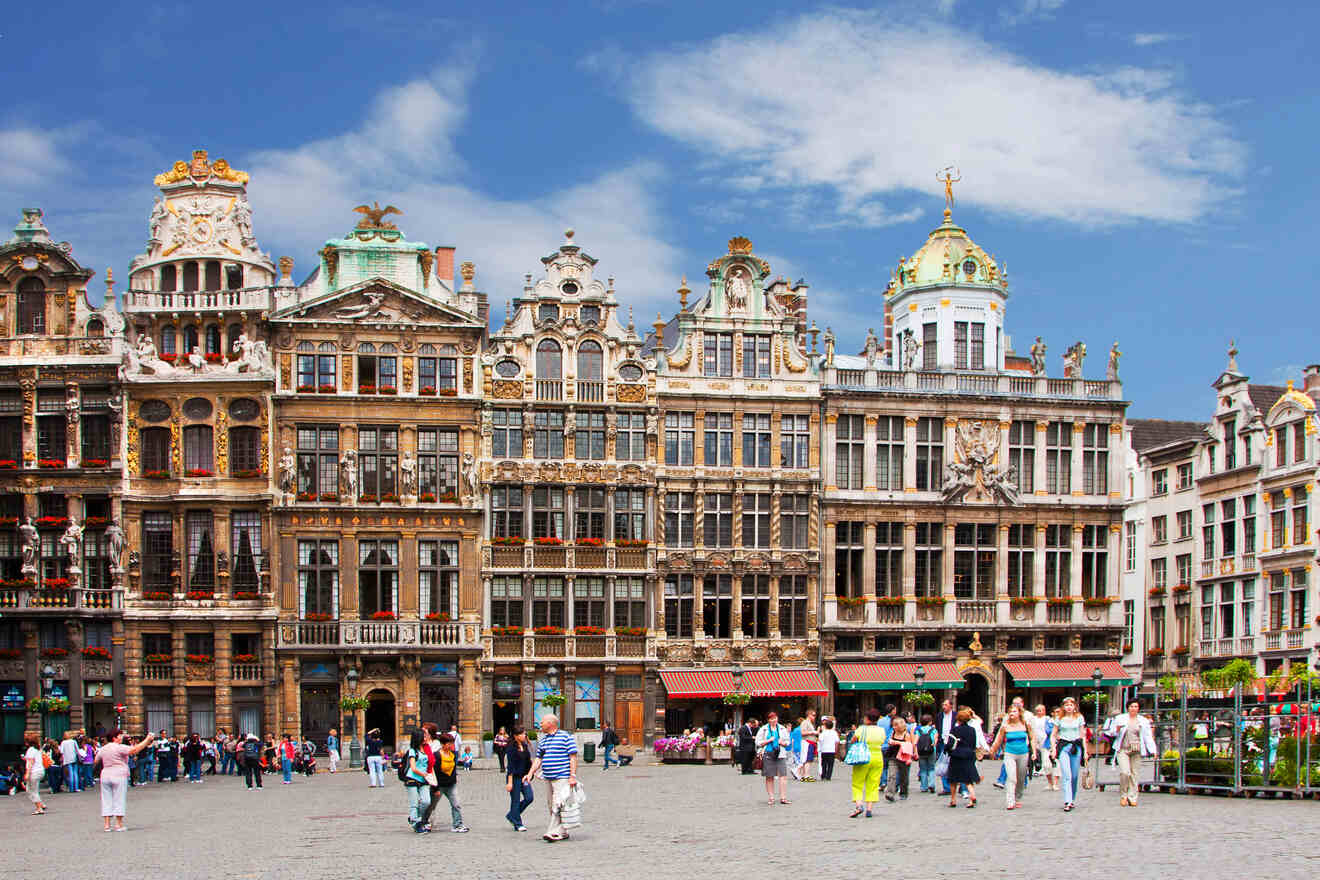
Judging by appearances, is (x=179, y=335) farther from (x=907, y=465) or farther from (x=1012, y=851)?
(x=1012, y=851)

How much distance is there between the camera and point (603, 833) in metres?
25.3

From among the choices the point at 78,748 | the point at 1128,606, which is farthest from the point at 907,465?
the point at 78,748

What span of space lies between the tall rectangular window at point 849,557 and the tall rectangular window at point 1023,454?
19.4 ft

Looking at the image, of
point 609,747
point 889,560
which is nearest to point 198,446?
point 609,747

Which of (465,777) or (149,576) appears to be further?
(149,576)

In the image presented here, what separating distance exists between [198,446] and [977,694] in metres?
27.0

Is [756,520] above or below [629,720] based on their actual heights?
above

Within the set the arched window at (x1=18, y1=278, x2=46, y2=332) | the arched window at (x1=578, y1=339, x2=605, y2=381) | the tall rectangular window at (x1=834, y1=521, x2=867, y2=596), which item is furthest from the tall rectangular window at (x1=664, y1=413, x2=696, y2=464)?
the arched window at (x1=18, y1=278, x2=46, y2=332)

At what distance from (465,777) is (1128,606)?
36.5 metres

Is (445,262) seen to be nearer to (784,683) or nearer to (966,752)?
(784,683)

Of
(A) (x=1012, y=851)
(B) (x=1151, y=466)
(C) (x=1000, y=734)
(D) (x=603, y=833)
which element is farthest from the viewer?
(B) (x=1151, y=466)

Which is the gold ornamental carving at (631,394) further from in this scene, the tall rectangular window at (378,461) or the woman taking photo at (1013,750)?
the woman taking photo at (1013,750)

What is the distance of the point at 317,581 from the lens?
5597 centimetres

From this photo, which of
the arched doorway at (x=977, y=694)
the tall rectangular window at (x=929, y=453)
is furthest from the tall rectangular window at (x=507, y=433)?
the arched doorway at (x=977, y=694)
